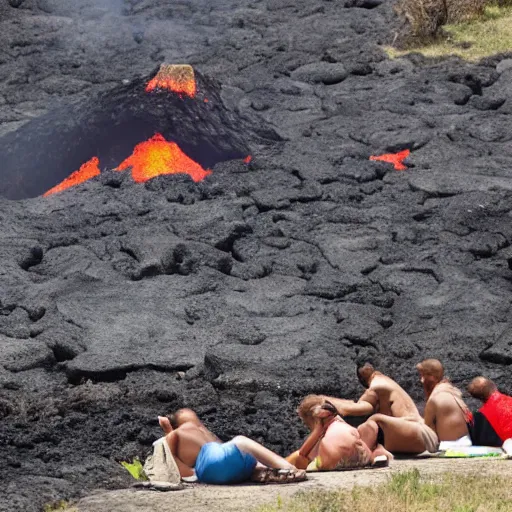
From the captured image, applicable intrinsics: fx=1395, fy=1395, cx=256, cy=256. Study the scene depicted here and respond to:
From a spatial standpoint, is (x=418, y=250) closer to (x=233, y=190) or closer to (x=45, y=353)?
(x=233, y=190)

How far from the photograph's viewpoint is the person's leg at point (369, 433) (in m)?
8.90

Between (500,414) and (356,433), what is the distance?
3.92 ft

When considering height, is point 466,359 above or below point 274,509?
below

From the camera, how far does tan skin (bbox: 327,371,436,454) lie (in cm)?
906

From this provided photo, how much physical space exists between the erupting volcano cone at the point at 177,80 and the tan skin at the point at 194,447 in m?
6.37

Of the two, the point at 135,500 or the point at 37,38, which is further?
the point at 37,38

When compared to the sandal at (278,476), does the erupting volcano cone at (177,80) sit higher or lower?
higher

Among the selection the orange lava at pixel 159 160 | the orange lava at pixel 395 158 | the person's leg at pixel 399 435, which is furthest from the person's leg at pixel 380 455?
the orange lava at pixel 159 160

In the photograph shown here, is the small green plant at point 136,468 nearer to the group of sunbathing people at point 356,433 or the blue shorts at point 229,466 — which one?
the group of sunbathing people at point 356,433

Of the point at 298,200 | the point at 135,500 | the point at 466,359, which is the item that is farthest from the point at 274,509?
the point at 298,200

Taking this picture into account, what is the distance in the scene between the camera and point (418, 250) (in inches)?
500

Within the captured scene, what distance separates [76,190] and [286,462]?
640cm

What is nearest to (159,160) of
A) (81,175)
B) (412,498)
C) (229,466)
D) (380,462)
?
(81,175)

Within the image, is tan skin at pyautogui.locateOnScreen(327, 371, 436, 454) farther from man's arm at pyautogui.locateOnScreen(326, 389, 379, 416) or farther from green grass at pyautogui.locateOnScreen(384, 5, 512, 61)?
green grass at pyautogui.locateOnScreen(384, 5, 512, 61)
